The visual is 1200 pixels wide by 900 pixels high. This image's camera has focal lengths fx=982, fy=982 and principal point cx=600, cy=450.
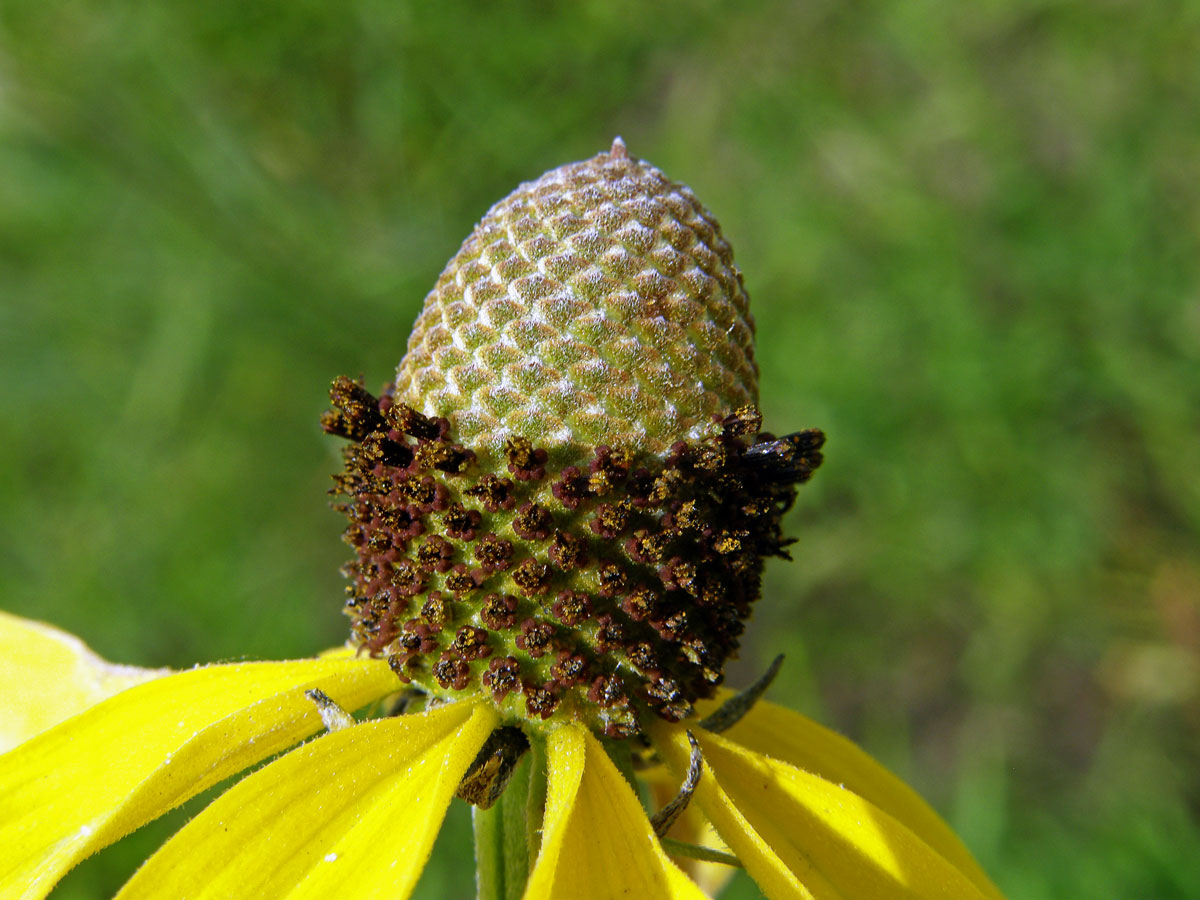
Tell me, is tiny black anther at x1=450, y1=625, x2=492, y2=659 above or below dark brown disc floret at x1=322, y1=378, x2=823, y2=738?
below

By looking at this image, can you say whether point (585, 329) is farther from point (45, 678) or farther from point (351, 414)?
point (45, 678)

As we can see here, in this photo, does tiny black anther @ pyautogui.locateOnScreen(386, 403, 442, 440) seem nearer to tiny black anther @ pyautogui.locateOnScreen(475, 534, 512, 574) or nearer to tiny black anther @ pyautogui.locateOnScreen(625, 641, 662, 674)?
tiny black anther @ pyautogui.locateOnScreen(475, 534, 512, 574)

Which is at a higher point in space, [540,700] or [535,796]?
[540,700]

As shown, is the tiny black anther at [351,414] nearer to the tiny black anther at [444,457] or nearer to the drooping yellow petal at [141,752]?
the tiny black anther at [444,457]

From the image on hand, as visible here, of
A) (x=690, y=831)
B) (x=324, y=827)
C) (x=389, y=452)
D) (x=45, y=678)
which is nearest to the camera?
(x=324, y=827)

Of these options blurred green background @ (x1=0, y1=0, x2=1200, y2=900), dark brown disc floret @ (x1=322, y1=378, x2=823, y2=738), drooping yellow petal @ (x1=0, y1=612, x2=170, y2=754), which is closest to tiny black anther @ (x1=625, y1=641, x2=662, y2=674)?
dark brown disc floret @ (x1=322, y1=378, x2=823, y2=738)

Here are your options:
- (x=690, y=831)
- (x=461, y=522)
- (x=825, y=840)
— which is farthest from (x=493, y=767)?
(x=690, y=831)
